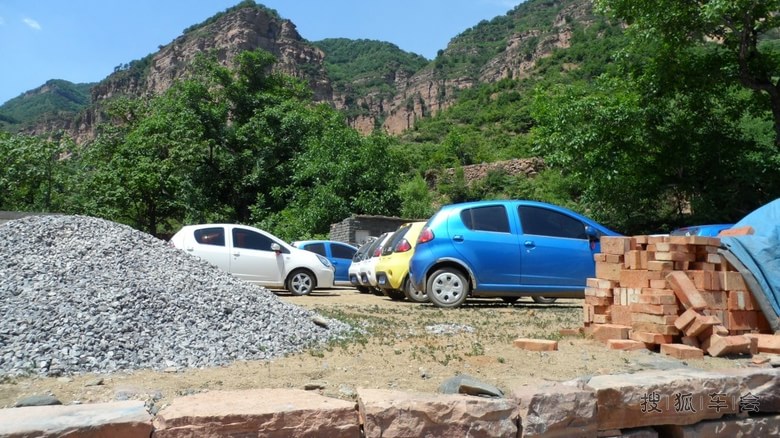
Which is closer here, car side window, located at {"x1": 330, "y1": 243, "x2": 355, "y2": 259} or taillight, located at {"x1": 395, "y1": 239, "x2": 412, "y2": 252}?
taillight, located at {"x1": 395, "y1": 239, "x2": 412, "y2": 252}

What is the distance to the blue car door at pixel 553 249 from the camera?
32.3ft

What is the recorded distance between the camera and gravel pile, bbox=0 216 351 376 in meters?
4.92

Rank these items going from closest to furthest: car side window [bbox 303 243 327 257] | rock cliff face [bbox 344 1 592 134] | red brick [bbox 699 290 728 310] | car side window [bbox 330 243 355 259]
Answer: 1. red brick [bbox 699 290 728 310]
2. car side window [bbox 303 243 327 257]
3. car side window [bbox 330 243 355 259]
4. rock cliff face [bbox 344 1 592 134]

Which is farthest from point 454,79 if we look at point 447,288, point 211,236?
point 447,288

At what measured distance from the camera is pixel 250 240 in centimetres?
1348

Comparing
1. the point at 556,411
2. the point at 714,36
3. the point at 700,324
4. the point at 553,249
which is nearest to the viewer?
the point at 556,411

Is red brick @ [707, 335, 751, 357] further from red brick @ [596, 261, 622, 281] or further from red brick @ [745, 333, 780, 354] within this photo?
red brick @ [596, 261, 622, 281]

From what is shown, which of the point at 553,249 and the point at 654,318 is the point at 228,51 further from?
the point at 654,318

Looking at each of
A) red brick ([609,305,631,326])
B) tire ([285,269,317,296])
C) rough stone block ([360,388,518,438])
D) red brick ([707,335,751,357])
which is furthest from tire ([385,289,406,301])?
rough stone block ([360,388,518,438])

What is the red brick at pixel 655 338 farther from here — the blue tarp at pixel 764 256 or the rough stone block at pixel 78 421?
the rough stone block at pixel 78 421

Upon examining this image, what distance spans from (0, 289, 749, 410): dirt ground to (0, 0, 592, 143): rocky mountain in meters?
89.5

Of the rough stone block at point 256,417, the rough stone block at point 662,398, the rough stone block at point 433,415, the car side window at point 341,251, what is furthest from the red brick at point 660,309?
the car side window at point 341,251

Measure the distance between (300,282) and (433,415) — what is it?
10.7 meters

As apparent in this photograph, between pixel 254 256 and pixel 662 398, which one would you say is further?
pixel 254 256
